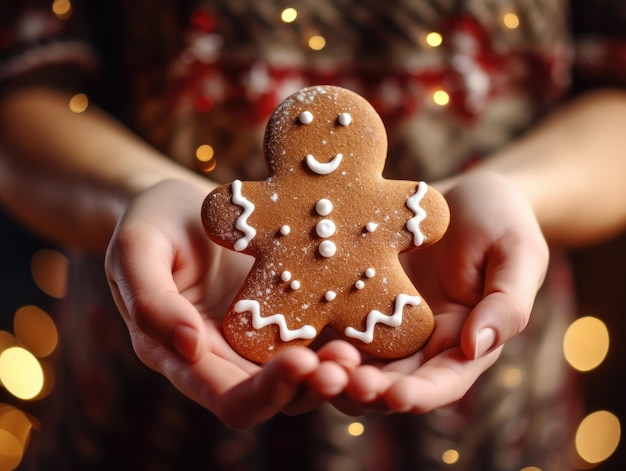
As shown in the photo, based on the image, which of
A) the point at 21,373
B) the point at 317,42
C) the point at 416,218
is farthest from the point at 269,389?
the point at 21,373

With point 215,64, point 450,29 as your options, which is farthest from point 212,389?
point 450,29

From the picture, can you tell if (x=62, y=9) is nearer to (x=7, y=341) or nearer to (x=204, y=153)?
(x=204, y=153)

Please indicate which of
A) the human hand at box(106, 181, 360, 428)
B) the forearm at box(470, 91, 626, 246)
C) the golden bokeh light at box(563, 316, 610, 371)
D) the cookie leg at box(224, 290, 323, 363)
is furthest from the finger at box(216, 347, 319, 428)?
the golden bokeh light at box(563, 316, 610, 371)

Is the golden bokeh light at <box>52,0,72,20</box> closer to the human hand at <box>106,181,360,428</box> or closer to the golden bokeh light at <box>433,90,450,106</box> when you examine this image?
the human hand at <box>106,181,360,428</box>

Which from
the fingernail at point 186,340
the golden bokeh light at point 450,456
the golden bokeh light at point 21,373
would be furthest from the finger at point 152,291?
the golden bokeh light at point 21,373

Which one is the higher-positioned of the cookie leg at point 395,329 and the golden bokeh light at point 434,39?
the golden bokeh light at point 434,39

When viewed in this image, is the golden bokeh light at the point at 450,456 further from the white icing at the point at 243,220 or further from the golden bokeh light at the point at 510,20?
the golden bokeh light at the point at 510,20
